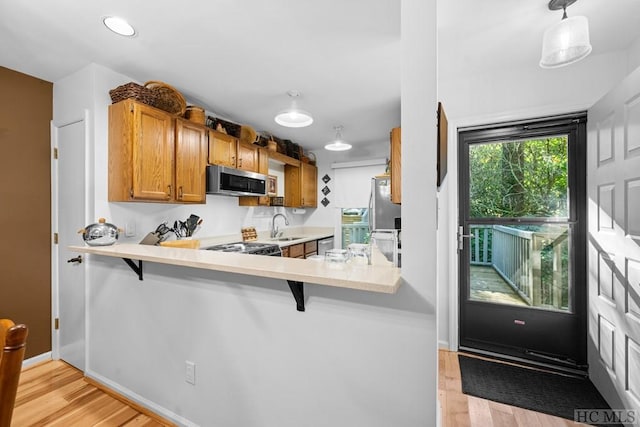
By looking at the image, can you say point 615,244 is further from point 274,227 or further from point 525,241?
point 274,227

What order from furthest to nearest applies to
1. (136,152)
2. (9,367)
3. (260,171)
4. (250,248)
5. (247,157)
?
1. (260,171)
2. (247,157)
3. (250,248)
4. (136,152)
5. (9,367)

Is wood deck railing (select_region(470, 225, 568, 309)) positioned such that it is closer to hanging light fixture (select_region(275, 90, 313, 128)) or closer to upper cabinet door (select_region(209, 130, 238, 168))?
hanging light fixture (select_region(275, 90, 313, 128))

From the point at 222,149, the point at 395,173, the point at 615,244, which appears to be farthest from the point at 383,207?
the point at 222,149

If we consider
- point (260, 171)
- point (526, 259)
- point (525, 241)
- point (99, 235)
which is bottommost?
point (526, 259)

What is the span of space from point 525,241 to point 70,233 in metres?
3.94

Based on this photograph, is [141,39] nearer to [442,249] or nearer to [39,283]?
[39,283]

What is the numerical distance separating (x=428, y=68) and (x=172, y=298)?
71.3 inches

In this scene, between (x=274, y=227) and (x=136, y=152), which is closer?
(x=136, y=152)

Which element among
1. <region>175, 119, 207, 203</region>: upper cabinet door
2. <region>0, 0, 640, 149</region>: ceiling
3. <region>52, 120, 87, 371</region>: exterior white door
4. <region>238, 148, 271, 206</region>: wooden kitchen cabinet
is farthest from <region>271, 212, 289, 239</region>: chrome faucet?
<region>52, 120, 87, 371</region>: exterior white door

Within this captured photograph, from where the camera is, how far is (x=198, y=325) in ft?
5.26

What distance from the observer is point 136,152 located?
2.16 metres

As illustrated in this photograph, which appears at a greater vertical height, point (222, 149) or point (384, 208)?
point (222, 149)

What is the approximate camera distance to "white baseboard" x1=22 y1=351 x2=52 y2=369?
7.57 feet

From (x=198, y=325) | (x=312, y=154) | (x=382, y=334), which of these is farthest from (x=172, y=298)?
(x=312, y=154)
